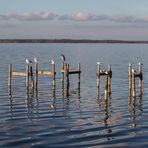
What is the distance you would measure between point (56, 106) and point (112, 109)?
4.17 meters

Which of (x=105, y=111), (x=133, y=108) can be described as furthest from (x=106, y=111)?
(x=133, y=108)

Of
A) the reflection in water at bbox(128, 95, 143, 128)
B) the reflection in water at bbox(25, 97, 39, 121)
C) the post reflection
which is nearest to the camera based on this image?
the post reflection

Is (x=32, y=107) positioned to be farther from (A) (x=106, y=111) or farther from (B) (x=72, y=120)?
(B) (x=72, y=120)

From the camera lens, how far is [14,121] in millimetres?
25281

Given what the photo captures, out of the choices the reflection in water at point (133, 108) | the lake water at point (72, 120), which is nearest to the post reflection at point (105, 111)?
the lake water at point (72, 120)

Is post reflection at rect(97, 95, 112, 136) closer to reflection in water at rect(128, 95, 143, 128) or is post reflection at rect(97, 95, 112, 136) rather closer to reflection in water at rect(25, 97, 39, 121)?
Result: reflection in water at rect(128, 95, 143, 128)

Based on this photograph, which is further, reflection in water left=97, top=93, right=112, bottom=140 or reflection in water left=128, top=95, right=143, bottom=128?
reflection in water left=128, top=95, right=143, bottom=128

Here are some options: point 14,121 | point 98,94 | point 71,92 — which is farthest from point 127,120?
point 71,92

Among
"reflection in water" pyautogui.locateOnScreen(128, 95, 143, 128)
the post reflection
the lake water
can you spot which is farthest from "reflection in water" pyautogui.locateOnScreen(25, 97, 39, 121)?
"reflection in water" pyautogui.locateOnScreen(128, 95, 143, 128)

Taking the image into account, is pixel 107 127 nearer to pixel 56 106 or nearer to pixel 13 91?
pixel 56 106

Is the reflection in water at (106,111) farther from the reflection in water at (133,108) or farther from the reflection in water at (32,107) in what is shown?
the reflection in water at (32,107)

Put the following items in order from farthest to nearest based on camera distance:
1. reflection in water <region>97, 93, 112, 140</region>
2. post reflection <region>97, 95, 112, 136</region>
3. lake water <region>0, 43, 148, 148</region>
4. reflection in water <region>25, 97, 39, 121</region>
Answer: reflection in water <region>25, 97, 39, 121</region>, post reflection <region>97, 95, 112, 136</region>, reflection in water <region>97, 93, 112, 140</region>, lake water <region>0, 43, 148, 148</region>

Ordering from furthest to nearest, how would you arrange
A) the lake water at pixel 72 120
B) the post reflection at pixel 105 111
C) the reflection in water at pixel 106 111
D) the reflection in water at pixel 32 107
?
the reflection in water at pixel 32 107 < the post reflection at pixel 105 111 < the reflection in water at pixel 106 111 < the lake water at pixel 72 120

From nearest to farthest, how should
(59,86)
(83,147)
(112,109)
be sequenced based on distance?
(83,147)
(112,109)
(59,86)
